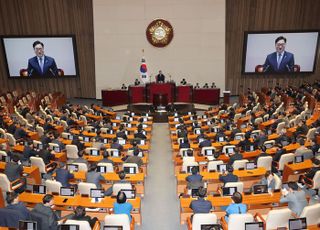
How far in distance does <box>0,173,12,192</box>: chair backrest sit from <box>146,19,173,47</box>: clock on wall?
744 inches

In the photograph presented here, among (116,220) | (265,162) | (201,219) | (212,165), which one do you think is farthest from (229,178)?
(116,220)

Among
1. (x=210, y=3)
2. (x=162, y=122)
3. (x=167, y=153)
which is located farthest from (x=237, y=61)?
(x=167, y=153)

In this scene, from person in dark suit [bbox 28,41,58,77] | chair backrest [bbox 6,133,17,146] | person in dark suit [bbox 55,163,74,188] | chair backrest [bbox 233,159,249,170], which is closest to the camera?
person in dark suit [bbox 55,163,74,188]

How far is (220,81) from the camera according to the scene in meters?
28.0

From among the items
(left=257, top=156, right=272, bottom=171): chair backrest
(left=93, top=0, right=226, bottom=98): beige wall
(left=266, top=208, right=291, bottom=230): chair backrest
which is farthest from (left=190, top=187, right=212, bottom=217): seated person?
(left=93, top=0, right=226, bottom=98): beige wall

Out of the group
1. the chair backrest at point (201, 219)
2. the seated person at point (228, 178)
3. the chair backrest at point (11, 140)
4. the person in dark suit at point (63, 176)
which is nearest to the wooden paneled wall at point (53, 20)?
the chair backrest at point (11, 140)

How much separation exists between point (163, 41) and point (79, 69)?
7229mm

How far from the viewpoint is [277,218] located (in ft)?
25.7

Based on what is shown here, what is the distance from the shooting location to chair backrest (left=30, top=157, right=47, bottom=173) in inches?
479

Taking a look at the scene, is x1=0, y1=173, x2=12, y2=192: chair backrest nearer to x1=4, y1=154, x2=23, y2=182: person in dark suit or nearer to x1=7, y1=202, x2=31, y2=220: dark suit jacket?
x1=4, y1=154, x2=23, y2=182: person in dark suit

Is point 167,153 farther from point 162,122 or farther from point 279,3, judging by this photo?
point 279,3

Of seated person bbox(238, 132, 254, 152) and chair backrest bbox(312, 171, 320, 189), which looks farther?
seated person bbox(238, 132, 254, 152)

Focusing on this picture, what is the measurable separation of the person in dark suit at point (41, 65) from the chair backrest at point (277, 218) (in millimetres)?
23712

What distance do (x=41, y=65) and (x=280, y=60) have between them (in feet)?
62.5
